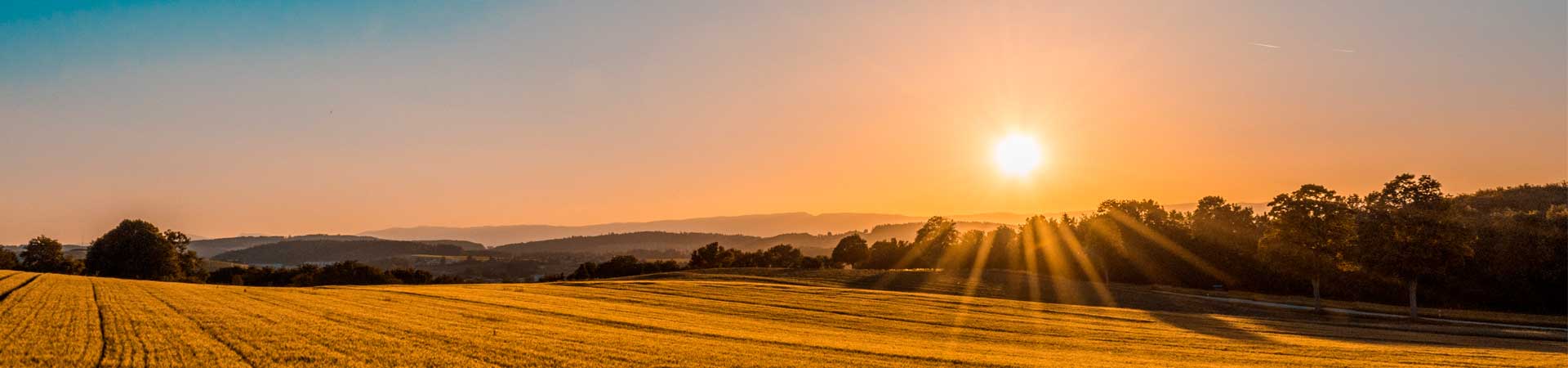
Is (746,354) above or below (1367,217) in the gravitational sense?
below

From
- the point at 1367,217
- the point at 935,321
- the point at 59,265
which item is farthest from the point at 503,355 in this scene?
the point at 59,265

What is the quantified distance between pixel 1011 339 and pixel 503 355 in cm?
2258

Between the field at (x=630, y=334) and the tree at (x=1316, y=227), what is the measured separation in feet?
43.6

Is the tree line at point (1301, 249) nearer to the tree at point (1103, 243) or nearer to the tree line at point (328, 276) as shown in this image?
the tree at point (1103, 243)

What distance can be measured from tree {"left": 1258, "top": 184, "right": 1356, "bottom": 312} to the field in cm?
1328

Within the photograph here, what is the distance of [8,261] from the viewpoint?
87.8m

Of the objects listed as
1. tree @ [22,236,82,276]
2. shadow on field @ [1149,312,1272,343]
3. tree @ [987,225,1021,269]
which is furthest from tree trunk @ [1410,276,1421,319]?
tree @ [22,236,82,276]

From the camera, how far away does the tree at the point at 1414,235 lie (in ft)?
173

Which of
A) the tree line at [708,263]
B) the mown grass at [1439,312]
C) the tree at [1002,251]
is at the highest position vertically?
the tree at [1002,251]

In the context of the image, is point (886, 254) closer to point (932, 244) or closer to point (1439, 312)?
point (932, 244)

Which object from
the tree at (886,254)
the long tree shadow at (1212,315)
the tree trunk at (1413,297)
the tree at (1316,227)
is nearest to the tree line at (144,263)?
the long tree shadow at (1212,315)

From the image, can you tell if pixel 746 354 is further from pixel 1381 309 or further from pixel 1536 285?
pixel 1536 285

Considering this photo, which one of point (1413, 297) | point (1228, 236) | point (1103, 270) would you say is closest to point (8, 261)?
point (1103, 270)

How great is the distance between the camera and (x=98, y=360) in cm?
1642
